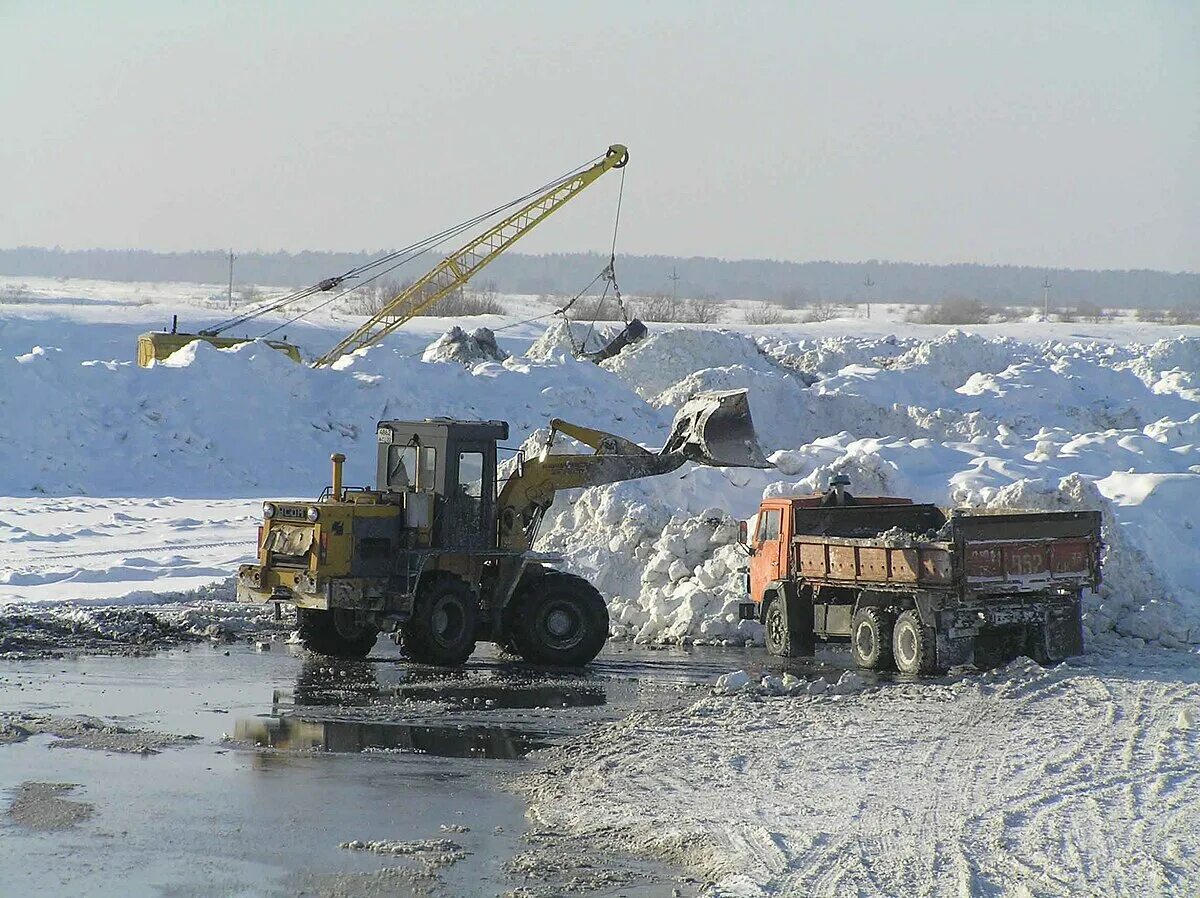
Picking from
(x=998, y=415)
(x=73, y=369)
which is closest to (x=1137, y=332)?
(x=998, y=415)

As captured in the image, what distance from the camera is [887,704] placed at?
14.2 m

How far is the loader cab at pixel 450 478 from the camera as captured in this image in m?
16.9

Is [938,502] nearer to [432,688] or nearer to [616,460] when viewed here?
[616,460]

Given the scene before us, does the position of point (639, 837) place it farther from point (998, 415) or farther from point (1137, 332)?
point (1137, 332)

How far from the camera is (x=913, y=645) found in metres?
16.1

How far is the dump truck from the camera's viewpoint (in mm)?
15828

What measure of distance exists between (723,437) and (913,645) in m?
3.39

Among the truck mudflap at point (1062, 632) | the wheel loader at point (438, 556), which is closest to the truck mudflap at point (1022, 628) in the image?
the truck mudflap at point (1062, 632)

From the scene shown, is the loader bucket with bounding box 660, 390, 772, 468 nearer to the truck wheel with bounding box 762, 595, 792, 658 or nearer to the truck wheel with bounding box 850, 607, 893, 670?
the truck wheel with bounding box 762, 595, 792, 658

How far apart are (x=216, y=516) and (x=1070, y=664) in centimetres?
1634

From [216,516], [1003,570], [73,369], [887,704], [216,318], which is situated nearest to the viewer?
[887,704]

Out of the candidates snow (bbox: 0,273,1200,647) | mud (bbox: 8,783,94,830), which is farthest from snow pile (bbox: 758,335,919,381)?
mud (bbox: 8,783,94,830)

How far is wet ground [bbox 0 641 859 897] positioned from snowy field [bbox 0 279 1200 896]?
67 centimetres

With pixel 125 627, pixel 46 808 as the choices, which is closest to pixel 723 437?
pixel 125 627
